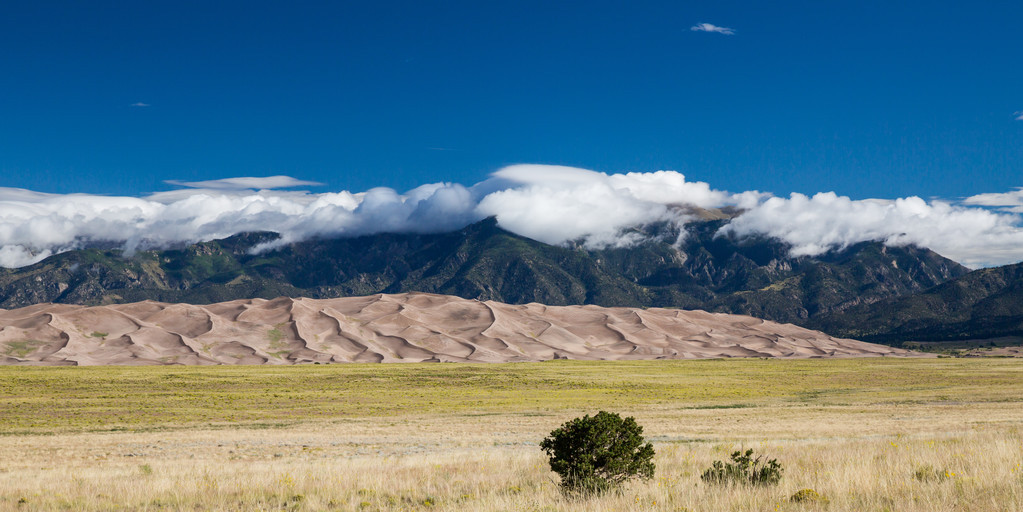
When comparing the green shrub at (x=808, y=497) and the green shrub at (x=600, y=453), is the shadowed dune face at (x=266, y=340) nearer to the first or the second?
the green shrub at (x=600, y=453)

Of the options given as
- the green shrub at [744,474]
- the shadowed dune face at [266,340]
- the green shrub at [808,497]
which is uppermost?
the green shrub at [808,497]

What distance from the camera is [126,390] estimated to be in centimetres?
7800

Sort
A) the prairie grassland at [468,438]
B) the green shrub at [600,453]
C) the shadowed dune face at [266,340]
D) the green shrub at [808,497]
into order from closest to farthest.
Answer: the green shrub at [808,497]
the prairie grassland at [468,438]
the green shrub at [600,453]
the shadowed dune face at [266,340]

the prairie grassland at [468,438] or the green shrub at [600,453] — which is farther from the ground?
the green shrub at [600,453]

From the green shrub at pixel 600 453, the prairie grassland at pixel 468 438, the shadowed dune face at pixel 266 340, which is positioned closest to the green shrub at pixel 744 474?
the prairie grassland at pixel 468 438

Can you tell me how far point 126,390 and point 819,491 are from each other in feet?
271

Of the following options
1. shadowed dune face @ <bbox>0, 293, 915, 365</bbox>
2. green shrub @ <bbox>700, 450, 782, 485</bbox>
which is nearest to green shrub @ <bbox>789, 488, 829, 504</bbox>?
green shrub @ <bbox>700, 450, 782, 485</bbox>

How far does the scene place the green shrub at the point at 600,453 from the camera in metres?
12.9

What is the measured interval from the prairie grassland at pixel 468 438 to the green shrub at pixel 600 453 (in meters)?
0.45

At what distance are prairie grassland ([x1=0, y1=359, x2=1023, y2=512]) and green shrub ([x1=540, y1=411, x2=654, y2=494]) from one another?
1.47 ft

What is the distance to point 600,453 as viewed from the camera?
13000 millimetres

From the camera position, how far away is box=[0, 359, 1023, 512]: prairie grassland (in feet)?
38.9

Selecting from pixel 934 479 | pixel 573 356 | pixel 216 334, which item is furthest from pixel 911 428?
pixel 216 334

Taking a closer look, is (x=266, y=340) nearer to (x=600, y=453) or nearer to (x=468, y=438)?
(x=468, y=438)
